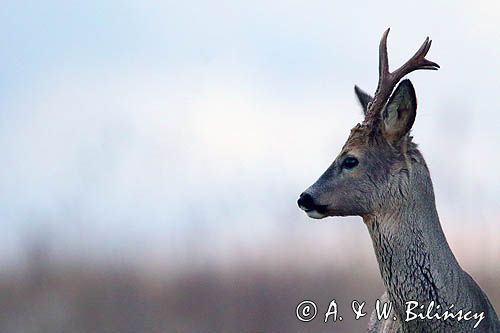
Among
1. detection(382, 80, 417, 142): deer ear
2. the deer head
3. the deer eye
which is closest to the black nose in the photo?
the deer head

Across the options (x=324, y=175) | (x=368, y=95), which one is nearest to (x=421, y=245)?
(x=324, y=175)

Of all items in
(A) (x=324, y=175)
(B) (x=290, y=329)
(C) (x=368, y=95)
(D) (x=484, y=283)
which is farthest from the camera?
(B) (x=290, y=329)

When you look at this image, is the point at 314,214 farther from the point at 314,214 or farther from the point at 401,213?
the point at 401,213

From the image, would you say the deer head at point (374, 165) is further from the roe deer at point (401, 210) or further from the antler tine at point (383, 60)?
the antler tine at point (383, 60)

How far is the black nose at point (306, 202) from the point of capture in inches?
272

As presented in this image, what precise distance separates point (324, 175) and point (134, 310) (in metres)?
6.06

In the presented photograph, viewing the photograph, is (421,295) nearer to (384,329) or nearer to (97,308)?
(384,329)

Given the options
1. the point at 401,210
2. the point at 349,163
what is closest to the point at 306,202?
the point at 349,163

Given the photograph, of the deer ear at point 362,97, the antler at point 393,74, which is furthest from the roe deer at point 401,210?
the deer ear at point 362,97

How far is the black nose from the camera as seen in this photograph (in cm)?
690

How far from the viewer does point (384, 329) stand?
7223 mm

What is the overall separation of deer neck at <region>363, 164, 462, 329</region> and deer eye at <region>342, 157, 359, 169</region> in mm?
289

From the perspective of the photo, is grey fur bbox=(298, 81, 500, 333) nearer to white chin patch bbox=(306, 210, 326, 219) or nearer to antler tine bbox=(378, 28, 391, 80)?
white chin patch bbox=(306, 210, 326, 219)

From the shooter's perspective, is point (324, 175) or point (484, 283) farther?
point (484, 283)
